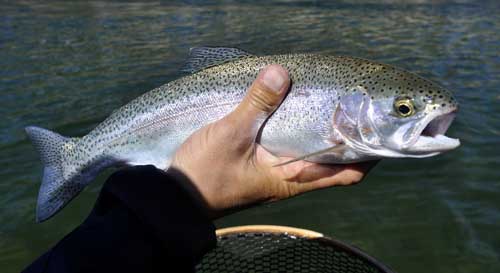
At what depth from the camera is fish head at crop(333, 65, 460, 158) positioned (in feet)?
8.75

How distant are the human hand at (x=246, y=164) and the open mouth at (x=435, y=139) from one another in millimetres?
485

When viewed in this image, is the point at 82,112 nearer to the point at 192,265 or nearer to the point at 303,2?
the point at 192,265

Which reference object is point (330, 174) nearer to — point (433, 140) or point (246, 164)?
point (246, 164)

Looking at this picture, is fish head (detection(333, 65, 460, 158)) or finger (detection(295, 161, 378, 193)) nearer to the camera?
fish head (detection(333, 65, 460, 158))

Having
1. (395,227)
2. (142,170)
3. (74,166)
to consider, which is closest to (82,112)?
(74,166)

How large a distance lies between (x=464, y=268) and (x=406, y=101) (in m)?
2.89

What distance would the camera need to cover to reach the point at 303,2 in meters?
23.2

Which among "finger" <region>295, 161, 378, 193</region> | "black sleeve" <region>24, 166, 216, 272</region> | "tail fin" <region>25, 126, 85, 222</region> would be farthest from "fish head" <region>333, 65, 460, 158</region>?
"tail fin" <region>25, 126, 85, 222</region>

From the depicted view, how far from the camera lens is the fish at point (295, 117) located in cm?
274

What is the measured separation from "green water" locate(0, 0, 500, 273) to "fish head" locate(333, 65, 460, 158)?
251 cm

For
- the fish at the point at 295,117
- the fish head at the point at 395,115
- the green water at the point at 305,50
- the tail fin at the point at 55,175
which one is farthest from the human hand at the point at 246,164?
the green water at the point at 305,50

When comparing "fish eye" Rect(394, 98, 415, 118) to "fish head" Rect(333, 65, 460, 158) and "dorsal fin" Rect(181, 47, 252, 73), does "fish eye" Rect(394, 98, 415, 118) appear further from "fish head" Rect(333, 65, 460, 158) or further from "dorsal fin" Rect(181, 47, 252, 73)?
"dorsal fin" Rect(181, 47, 252, 73)

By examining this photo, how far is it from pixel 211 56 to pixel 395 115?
54.9 inches

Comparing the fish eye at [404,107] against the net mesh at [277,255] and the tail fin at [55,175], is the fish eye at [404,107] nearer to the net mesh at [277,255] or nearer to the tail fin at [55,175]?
the net mesh at [277,255]
